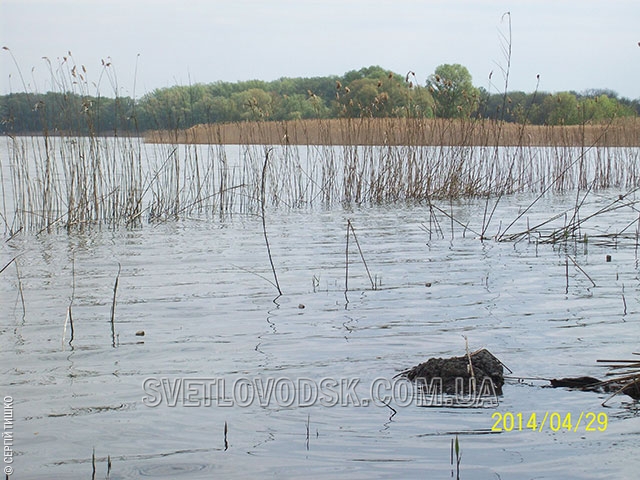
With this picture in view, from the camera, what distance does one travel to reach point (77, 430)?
8.68 feet

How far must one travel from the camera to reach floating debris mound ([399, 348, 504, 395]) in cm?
294

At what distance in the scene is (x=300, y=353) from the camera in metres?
3.53

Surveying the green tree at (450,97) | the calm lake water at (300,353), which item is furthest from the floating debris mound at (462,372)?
the green tree at (450,97)

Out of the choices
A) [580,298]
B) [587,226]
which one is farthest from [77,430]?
[587,226]

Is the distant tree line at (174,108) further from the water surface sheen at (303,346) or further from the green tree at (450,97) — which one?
the water surface sheen at (303,346)

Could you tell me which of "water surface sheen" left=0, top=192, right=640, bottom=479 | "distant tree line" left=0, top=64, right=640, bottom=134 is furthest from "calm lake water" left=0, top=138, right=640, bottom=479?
"distant tree line" left=0, top=64, right=640, bottom=134

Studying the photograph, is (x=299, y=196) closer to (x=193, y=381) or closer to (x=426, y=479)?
(x=193, y=381)

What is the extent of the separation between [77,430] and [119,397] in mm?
340

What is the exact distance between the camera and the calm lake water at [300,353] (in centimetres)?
244
